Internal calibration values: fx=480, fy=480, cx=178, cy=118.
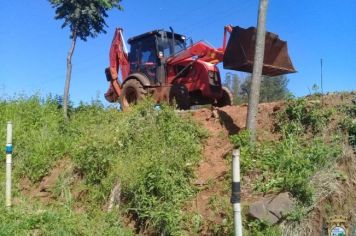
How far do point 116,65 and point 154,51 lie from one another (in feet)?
7.00

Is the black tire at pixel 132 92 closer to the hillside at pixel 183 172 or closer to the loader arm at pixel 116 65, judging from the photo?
the loader arm at pixel 116 65

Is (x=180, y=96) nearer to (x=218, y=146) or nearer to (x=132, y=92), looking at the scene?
(x=132, y=92)

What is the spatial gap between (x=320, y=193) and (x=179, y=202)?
1.95m

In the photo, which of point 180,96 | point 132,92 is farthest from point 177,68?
point 132,92

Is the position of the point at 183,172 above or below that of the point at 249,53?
below

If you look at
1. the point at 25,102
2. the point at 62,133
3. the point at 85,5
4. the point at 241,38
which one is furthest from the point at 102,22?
the point at 241,38

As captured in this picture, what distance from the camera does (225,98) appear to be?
44.0 feet

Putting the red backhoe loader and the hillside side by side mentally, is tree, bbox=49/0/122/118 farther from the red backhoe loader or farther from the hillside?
the hillside

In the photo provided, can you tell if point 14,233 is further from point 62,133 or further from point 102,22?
point 102,22

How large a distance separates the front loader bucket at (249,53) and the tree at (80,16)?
5680 millimetres

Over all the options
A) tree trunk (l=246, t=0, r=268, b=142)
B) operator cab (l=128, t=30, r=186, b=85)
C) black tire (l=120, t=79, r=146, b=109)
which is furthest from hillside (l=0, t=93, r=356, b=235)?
operator cab (l=128, t=30, r=186, b=85)

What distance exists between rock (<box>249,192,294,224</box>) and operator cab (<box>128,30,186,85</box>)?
24.4 ft

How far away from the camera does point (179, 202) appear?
6883 mm

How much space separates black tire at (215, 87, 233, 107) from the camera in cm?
1330
